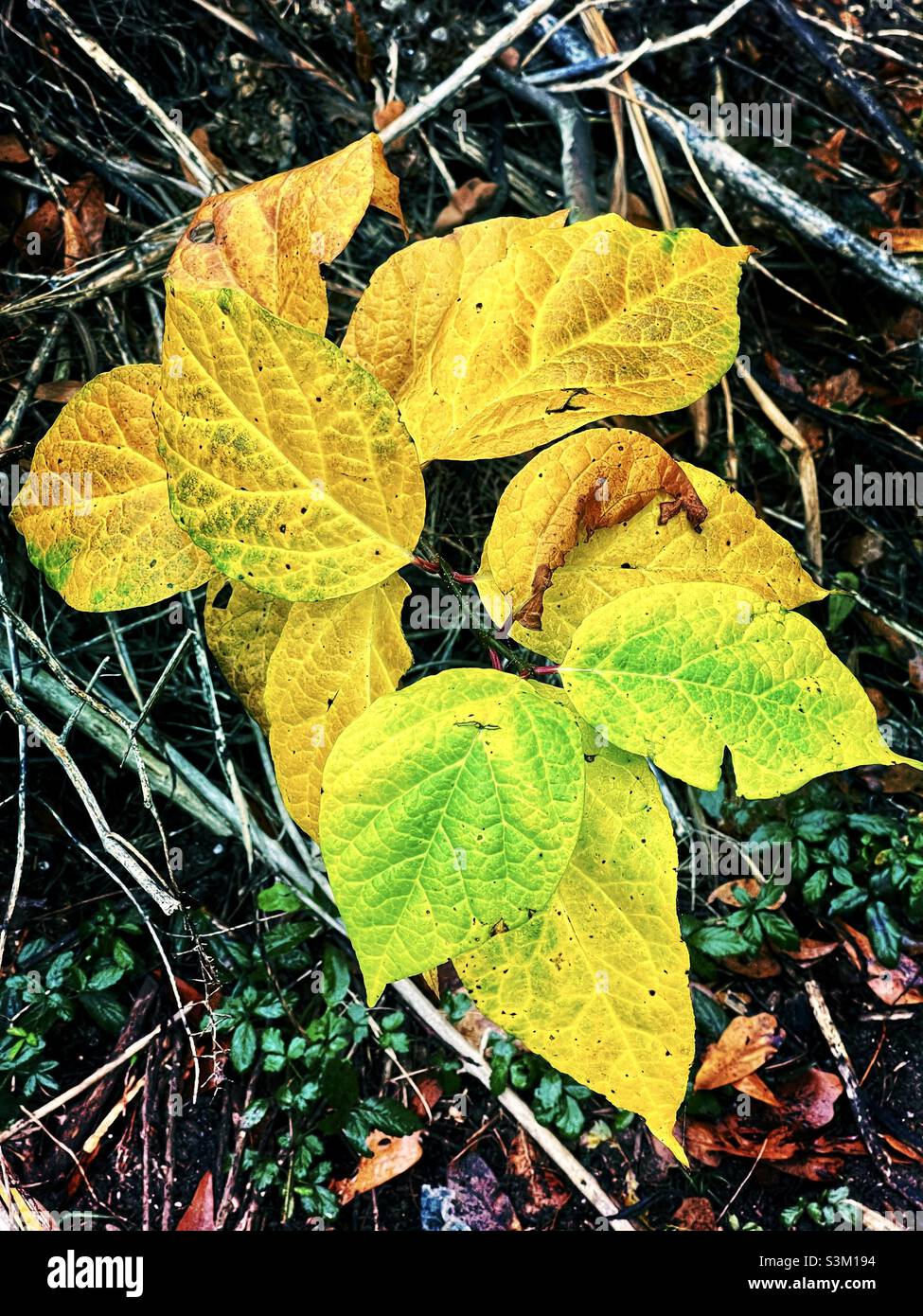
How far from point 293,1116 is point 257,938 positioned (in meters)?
0.32

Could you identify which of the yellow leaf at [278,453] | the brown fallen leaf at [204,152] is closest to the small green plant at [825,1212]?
the yellow leaf at [278,453]

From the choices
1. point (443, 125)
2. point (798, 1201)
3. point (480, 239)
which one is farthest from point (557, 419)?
point (798, 1201)

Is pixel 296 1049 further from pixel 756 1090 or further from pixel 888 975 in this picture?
pixel 888 975

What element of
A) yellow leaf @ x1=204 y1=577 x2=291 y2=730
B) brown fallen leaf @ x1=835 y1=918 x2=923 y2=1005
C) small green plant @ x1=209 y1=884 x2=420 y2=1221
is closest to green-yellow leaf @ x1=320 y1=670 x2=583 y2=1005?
yellow leaf @ x1=204 y1=577 x2=291 y2=730

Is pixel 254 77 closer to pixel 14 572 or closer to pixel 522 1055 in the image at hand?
pixel 14 572

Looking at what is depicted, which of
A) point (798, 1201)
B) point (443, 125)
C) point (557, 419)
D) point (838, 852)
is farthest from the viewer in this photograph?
point (443, 125)

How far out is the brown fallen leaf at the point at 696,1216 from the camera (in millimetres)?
1646

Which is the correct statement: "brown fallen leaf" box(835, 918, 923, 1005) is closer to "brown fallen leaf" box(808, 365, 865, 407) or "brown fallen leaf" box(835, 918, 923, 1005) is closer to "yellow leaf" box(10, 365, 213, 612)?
"brown fallen leaf" box(808, 365, 865, 407)

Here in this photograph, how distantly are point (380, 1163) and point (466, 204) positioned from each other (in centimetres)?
186

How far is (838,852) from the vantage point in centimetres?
182

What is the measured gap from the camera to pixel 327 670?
117 cm

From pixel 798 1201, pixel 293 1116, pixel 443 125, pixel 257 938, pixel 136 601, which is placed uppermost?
pixel 443 125

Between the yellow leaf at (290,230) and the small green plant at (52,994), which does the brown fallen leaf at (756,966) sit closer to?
the small green plant at (52,994)

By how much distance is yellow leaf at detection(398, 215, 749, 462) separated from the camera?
1176mm
